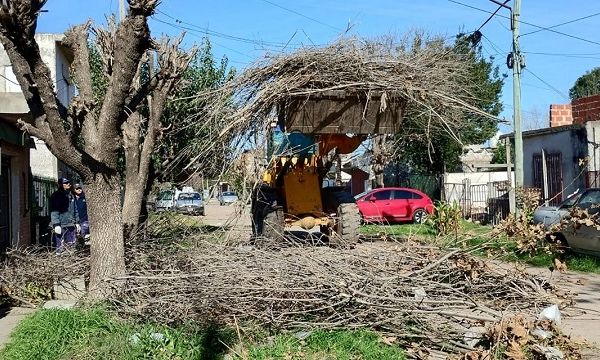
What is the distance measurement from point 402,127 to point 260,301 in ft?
16.5

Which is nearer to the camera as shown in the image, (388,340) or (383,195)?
(388,340)

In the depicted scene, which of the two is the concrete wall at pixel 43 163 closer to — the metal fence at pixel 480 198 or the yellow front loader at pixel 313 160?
the metal fence at pixel 480 198

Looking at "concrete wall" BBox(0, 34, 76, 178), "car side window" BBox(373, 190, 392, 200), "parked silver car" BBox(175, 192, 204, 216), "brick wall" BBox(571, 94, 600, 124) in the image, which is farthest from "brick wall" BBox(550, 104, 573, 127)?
"concrete wall" BBox(0, 34, 76, 178)

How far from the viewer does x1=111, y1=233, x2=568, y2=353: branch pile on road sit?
707 centimetres

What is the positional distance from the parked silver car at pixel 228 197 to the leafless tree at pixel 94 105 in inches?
59.3

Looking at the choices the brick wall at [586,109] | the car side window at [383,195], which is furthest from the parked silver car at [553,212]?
the car side window at [383,195]

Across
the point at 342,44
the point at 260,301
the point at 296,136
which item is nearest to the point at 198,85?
the point at 296,136

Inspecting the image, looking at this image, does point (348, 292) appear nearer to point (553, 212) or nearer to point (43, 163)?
point (553, 212)

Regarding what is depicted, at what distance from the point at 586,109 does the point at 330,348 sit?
50.4ft

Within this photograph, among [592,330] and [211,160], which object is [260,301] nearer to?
[211,160]

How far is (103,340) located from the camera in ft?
22.9

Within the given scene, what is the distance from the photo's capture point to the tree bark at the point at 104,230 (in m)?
8.45

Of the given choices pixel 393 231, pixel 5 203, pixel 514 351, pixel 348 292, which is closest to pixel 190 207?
pixel 5 203

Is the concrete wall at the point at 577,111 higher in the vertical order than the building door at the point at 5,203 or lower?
higher
